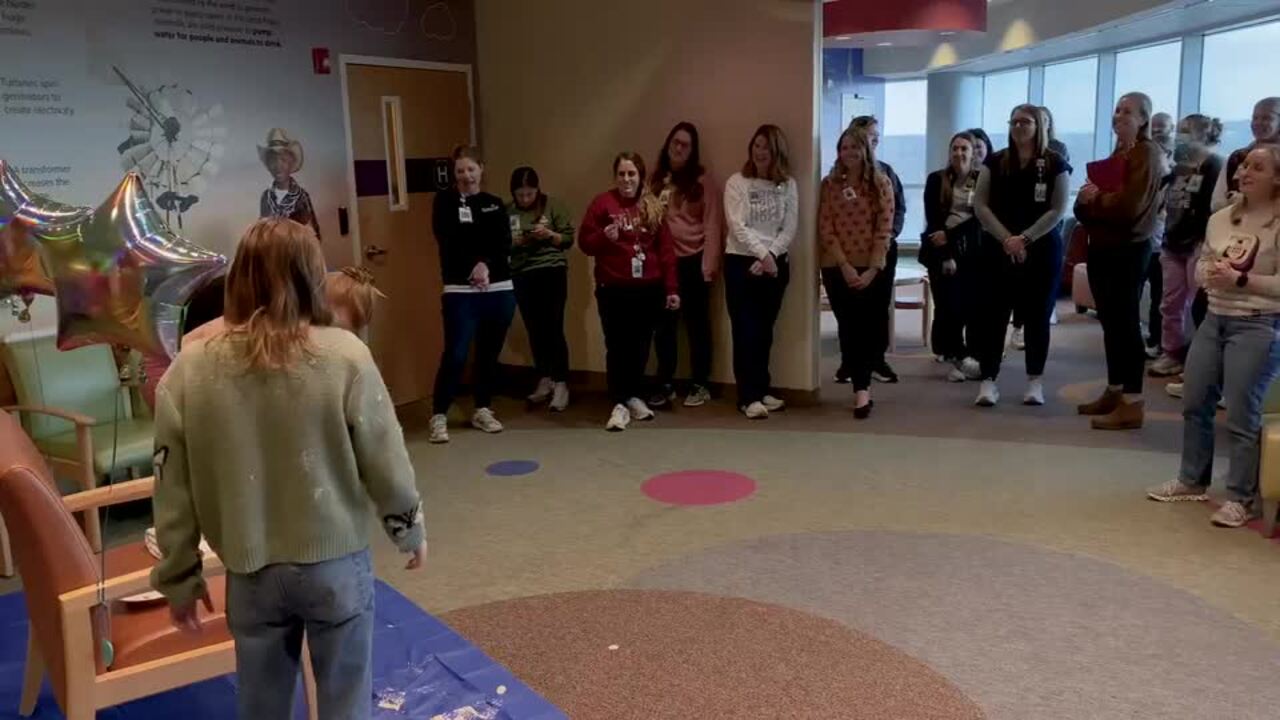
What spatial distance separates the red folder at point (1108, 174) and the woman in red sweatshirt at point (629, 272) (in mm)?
2197

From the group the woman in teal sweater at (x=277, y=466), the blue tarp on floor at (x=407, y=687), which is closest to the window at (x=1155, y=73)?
the blue tarp on floor at (x=407, y=687)

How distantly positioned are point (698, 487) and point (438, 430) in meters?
1.57

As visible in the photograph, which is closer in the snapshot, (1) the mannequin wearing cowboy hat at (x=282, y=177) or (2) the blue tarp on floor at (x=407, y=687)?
(2) the blue tarp on floor at (x=407, y=687)

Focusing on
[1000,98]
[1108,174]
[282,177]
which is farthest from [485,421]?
[1000,98]

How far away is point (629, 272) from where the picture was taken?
5656mm

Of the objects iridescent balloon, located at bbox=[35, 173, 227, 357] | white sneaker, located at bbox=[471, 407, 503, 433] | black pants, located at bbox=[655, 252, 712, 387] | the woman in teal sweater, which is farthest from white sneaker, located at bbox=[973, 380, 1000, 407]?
the woman in teal sweater

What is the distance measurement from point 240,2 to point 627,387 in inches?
110

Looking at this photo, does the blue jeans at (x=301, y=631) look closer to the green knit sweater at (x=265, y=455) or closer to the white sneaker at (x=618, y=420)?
the green knit sweater at (x=265, y=455)

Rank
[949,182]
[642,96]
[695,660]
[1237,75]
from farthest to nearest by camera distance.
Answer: [1237,75], [949,182], [642,96], [695,660]

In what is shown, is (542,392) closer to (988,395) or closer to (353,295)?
(988,395)

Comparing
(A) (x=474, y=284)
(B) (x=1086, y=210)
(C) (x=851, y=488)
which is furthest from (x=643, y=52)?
(C) (x=851, y=488)

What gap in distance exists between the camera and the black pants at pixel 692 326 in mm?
5934

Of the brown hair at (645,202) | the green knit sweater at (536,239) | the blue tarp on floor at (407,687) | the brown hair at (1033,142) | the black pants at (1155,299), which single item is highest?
the brown hair at (1033,142)

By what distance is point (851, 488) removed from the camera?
4.56 m
